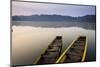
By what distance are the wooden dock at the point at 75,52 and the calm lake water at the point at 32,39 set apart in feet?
0.22

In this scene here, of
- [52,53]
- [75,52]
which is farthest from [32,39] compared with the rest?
[75,52]

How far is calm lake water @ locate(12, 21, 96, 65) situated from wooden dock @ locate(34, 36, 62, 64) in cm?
5

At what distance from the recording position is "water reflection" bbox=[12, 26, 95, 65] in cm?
248

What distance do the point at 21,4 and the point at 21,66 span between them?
76cm

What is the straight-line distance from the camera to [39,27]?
102 inches

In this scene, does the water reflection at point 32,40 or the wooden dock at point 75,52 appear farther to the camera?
the wooden dock at point 75,52

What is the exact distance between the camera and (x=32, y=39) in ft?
8.39

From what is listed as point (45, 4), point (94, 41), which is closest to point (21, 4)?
point (45, 4)

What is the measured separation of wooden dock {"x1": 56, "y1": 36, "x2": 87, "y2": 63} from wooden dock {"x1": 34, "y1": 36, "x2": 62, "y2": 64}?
2.6 inches

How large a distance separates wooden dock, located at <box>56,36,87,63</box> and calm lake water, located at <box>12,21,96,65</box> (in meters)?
0.07

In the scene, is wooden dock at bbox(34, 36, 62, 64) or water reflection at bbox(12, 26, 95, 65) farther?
wooden dock at bbox(34, 36, 62, 64)

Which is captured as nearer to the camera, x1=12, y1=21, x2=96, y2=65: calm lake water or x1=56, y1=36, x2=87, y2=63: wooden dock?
x1=12, y1=21, x2=96, y2=65: calm lake water

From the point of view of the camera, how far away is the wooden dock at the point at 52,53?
2590mm

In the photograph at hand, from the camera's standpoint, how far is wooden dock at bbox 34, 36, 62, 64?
2590 millimetres
